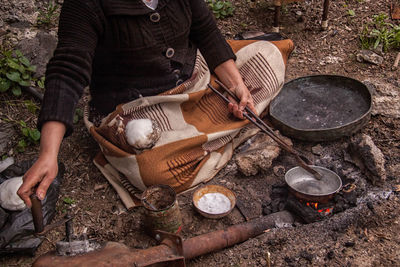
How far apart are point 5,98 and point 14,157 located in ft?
2.04

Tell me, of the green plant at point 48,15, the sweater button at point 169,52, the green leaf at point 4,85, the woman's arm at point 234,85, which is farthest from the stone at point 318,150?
the green plant at point 48,15

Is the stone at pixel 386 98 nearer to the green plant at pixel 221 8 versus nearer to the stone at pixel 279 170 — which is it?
the stone at pixel 279 170

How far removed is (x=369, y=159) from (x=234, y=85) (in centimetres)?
112


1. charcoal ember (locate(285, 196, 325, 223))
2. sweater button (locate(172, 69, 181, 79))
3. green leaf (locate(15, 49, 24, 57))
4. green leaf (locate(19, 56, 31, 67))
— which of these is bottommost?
charcoal ember (locate(285, 196, 325, 223))

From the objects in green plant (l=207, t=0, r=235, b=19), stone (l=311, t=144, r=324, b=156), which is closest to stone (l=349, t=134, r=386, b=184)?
stone (l=311, t=144, r=324, b=156)

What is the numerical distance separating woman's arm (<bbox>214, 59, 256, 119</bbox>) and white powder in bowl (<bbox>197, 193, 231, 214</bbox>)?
0.64 metres

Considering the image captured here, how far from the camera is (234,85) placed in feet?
9.59

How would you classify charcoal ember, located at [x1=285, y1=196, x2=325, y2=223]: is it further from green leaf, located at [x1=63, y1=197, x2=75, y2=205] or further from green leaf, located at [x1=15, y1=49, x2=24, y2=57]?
green leaf, located at [x1=15, y1=49, x2=24, y2=57]

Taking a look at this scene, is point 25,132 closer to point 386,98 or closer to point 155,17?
point 155,17

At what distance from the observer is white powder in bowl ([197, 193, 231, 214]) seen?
2510 mm

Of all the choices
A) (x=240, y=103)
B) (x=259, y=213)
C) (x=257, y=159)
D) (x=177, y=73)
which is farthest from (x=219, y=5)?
(x=259, y=213)

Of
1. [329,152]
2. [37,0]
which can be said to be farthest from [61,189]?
[37,0]

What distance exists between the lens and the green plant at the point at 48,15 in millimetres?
3949

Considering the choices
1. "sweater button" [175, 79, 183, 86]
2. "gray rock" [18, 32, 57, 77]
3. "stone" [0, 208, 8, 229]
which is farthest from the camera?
"gray rock" [18, 32, 57, 77]
